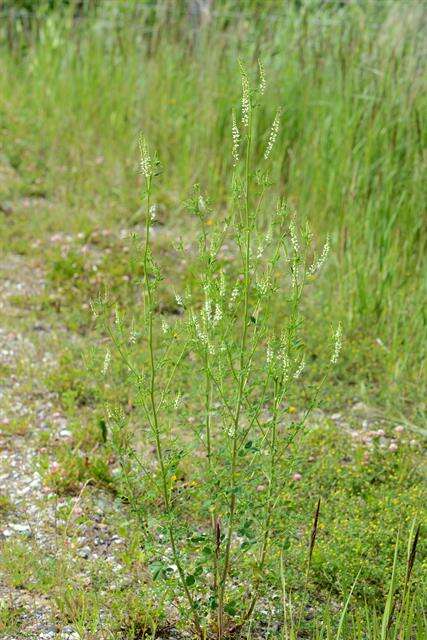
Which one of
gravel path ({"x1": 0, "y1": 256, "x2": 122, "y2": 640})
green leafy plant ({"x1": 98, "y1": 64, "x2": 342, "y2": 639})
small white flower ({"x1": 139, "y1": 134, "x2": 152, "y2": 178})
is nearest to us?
small white flower ({"x1": 139, "y1": 134, "x2": 152, "y2": 178})

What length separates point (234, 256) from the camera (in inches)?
228

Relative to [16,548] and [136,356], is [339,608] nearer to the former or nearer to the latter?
[16,548]

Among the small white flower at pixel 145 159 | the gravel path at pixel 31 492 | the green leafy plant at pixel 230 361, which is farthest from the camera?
the gravel path at pixel 31 492

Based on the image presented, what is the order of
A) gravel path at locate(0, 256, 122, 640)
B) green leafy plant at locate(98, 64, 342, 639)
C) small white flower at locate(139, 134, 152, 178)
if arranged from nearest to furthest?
small white flower at locate(139, 134, 152, 178) → green leafy plant at locate(98, 64, 342, 639) → gravel path at locate(0, 256, 122, 640)

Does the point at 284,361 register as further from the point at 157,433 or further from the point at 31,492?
the point at 31,492

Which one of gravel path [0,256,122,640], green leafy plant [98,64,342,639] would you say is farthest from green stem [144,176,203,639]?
gravel path [0,256,122,640]

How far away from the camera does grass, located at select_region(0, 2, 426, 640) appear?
3070 millimetres

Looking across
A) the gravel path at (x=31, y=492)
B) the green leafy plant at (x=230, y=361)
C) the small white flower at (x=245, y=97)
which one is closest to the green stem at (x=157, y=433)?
the green leafy plant at (x=230, y=361)

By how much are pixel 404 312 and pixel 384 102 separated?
4.73 ft

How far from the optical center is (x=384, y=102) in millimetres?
5508

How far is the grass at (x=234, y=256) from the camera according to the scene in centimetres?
307

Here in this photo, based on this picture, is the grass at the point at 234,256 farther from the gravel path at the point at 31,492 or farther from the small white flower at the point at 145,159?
the small white flower at the point at 145,159

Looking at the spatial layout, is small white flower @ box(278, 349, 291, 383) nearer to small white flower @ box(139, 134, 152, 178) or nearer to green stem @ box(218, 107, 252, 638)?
green stem @ box(218, 107, 252, 638)

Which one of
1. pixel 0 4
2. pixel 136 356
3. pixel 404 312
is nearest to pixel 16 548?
pixel 136 356
